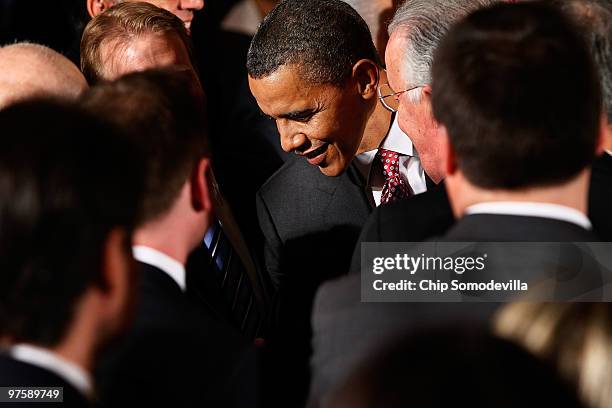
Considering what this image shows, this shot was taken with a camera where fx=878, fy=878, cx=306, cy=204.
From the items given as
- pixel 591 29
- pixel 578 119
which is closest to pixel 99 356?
pixel 578 119

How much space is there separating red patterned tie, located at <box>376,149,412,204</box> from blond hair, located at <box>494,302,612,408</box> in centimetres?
162

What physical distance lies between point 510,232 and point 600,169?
586 mm

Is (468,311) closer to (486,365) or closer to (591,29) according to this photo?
(486,365)

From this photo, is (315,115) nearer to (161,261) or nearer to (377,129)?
(377,129)

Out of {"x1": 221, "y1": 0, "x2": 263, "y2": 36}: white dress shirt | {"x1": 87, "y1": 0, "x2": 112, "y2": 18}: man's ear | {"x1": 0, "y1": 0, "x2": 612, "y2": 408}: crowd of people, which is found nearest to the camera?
A: {"x1": 0, "y1": 0, "x2": 612, "y2": 408}: crowd of people

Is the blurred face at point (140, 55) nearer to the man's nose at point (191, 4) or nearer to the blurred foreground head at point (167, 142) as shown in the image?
the man's nose at point (191, 4)

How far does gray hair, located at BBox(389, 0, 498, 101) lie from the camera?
250 centimetres

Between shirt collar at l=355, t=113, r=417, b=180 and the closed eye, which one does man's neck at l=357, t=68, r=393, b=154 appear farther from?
the closed eye

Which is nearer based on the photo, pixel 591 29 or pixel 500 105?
pixel 500 105

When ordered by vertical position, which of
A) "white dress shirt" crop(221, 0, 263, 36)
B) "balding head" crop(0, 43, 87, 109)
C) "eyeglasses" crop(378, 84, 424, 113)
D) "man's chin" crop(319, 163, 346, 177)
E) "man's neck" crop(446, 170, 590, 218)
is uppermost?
"man's neck" crop(446, 170, 590, 218)

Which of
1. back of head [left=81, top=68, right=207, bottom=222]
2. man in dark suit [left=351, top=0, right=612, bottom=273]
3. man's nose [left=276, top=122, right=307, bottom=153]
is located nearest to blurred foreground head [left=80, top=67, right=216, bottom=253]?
back of head [left=81, top=68, right=207, bottom=222]

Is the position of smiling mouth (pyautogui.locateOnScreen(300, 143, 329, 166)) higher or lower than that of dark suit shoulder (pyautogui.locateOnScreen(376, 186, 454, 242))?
lower

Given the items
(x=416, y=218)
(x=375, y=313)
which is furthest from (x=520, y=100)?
(x=416, y=218)

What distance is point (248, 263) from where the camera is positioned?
271 centimetres
